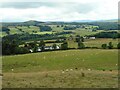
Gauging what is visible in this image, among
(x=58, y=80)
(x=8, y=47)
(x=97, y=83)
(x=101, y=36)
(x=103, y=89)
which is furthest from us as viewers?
(x=101, y=36)

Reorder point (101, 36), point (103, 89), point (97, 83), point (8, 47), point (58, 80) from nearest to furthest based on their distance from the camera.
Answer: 1. point (103, 89)
2. point (97, 83)
3. point (58, 80)
4. point (8, 47)
5. point (101, 36)

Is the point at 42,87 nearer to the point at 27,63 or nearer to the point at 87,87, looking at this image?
the point at 87,87

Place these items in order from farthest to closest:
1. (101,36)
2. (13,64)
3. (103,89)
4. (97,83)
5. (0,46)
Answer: (101,36)
(0,46)
(13,64)
(97,83)
(103,89)

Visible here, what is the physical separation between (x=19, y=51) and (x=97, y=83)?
5251cm

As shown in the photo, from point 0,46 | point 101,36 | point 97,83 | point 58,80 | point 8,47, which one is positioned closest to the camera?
point 97,83

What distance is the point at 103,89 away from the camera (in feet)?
65.6

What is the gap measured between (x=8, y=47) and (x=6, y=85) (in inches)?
2030

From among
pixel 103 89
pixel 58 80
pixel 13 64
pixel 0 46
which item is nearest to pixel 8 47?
pixel 0 46

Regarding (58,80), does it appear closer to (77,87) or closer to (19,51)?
(77,87)

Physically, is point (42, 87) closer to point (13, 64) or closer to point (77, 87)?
point (77, 87)

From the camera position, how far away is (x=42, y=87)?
21.1 m

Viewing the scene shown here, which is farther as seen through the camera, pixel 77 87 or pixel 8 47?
pixel 8 47

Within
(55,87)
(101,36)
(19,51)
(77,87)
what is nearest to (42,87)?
(55,87)

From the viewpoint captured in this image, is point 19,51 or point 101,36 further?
point 101,36
